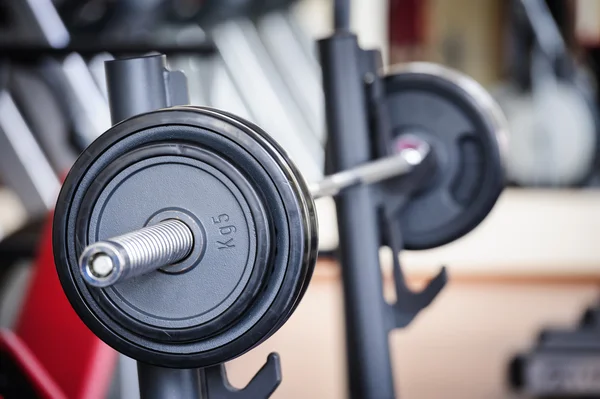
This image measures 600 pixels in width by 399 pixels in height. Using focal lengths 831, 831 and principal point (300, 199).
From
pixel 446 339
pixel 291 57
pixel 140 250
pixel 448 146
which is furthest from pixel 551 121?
pixel 140 250

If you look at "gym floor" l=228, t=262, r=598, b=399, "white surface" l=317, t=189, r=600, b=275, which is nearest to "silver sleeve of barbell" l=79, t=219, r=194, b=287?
"gym floor" l=228, t=262, r=598, b=399

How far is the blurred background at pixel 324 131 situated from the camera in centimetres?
202

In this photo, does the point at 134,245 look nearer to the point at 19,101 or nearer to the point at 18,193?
the point at 18,193

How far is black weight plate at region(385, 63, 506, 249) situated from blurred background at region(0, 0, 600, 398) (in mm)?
121

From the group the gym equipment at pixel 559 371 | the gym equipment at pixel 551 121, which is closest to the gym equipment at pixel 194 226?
the gym equipment at pixel 559 371

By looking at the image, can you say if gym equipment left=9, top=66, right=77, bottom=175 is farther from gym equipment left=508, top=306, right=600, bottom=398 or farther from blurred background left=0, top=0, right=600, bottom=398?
gym equipment left=508, top=306, right=600, bottom=398

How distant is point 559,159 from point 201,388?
382 centimetres

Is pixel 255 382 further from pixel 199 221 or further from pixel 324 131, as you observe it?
pixel 324 131

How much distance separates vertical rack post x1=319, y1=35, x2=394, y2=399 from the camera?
0.95m

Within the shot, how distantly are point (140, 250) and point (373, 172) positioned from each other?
1.46ft

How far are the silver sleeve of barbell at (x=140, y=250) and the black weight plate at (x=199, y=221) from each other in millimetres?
20

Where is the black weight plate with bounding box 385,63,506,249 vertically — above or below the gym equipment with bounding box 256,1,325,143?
below

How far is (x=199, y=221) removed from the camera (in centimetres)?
53

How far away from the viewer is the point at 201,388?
606mm
